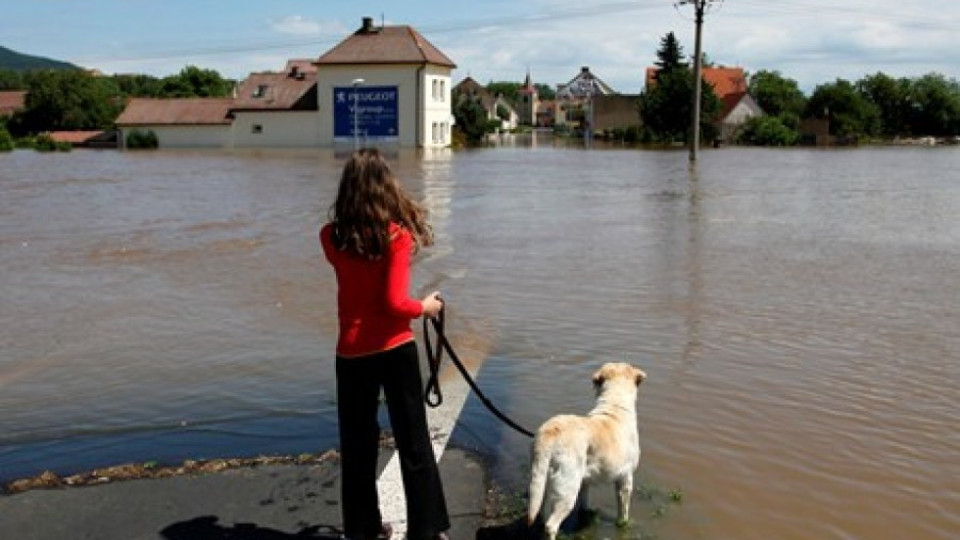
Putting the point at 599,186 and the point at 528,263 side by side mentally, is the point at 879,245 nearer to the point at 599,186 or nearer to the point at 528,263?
the point at 528,263

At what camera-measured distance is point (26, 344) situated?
363 inches

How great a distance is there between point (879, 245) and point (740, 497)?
12.1m

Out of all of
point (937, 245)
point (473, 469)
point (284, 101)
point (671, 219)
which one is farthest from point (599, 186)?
point (284, 101)

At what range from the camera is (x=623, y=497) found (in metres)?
4.83

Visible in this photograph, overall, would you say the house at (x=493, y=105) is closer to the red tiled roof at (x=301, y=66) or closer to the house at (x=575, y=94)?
the house at (x=575, y=94)

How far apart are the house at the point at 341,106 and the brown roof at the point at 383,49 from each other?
2.6 inches

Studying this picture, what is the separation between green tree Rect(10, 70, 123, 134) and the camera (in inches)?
3632

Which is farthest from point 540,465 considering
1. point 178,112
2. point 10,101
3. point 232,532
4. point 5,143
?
point 10,101

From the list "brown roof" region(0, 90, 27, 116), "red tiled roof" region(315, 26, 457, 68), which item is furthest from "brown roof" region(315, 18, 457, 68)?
"brown roof" region(0, 90, 27, 116)

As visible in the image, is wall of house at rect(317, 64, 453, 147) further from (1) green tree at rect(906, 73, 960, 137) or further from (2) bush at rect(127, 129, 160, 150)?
(1) green tree at rect(906, 73, 960, 137)

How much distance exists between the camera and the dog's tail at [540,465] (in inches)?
173

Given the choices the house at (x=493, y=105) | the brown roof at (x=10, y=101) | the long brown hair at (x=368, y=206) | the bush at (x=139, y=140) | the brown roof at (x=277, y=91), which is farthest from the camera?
the house at (x=493, y=105)

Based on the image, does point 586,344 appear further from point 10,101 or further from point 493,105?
point 493,105

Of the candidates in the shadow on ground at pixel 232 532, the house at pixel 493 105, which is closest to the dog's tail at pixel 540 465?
the shadow on ground at pixel 232 532
